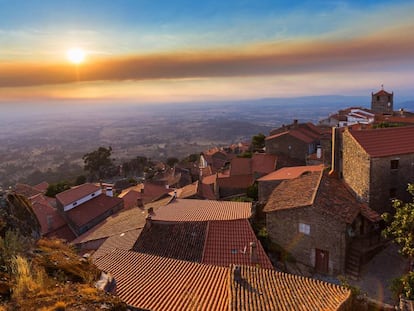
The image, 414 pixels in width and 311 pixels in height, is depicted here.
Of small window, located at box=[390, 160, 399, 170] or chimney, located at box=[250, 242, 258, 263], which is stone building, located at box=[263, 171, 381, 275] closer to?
small window, located at box=[390, 160, 399, 170]

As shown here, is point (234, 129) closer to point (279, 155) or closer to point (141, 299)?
point (279, 155)

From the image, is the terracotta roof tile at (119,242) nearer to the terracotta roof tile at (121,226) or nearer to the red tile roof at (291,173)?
the terracotta roof tile at (121,226)

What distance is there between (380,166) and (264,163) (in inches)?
680

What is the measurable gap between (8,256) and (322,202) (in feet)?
45.7

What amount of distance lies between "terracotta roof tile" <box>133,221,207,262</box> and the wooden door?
5.70 metres

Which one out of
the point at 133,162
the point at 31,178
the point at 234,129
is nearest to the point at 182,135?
the point at 234,129

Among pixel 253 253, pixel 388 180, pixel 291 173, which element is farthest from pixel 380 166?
pixel 253 253

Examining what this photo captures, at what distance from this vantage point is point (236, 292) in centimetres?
1002

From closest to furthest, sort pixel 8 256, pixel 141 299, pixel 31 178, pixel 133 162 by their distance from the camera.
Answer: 1. pixel 8 256
2. pixel 141 299
3. pixel 133 162
4. pixel 31 178

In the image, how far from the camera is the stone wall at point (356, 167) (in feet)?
61.6

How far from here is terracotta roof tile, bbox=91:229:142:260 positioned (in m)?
17.2

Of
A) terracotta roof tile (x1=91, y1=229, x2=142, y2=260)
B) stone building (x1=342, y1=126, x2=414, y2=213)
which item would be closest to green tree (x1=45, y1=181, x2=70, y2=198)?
terracotta roof tile (x1=91, y1=229, x2=142, y2=260)

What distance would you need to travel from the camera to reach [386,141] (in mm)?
19828

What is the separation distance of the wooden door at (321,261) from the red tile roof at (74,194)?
74.2 ft
